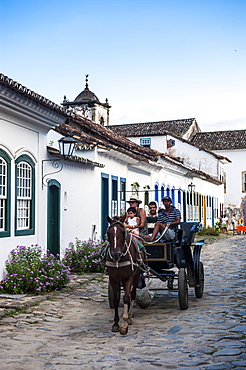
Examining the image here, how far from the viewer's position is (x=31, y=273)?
35.2 feet

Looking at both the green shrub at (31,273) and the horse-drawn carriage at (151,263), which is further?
the green shrub at (31,273)

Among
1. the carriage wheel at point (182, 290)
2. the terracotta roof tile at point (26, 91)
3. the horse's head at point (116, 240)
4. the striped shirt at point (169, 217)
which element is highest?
the terracotta roof tile at point (26, 91)

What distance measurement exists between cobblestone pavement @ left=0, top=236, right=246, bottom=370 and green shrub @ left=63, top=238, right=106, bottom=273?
8.62 ft

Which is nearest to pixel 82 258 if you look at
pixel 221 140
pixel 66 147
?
pixel 66 147

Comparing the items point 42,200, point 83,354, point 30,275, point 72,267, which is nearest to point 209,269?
point 72,267

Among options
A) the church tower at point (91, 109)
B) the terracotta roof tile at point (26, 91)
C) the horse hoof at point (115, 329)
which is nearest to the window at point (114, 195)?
the terracotta roof tile at point (26, 91)

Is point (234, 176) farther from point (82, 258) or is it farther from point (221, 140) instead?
point (82, 258)

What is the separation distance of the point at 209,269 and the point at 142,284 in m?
7.23

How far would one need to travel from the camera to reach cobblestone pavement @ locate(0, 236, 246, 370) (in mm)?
6184

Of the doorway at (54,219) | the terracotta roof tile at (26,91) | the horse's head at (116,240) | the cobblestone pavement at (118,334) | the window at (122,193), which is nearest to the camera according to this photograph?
the cobblestone pavement at (118,334)

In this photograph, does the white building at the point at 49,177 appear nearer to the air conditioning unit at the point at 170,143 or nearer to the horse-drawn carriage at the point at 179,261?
the horse-drawn carriage at the point at 179,261

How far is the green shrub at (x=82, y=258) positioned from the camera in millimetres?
14258

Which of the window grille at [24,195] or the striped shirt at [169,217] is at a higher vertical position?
the window grille at [24,195]

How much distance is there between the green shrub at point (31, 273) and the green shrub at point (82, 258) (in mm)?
2549
